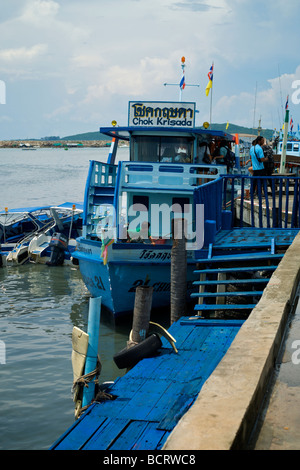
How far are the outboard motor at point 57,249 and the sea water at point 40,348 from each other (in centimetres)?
33

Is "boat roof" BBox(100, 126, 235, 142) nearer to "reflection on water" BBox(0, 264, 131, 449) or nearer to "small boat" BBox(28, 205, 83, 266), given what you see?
"reflection on water" BBox(0, 264, 131, 449)

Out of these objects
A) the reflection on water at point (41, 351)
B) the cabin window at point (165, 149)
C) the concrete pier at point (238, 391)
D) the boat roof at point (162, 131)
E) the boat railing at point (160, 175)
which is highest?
the boat roof at point (162, 131)

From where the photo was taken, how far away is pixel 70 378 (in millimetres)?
10281

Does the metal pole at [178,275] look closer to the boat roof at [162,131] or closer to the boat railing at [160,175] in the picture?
the boat railing at [160,175]

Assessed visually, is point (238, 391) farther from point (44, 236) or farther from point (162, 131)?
point (44, 236)

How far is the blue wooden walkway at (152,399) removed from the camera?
A: 16.2 feet

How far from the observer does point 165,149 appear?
15180 mm

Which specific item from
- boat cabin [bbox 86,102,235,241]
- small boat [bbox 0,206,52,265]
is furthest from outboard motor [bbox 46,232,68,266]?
boat cabin [bbox 86,102,235,241]

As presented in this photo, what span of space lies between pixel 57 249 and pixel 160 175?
30.6ft

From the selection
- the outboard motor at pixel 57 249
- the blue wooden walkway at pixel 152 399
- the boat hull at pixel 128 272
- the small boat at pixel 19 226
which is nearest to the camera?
the blue wooden walkway at pixel 152 399

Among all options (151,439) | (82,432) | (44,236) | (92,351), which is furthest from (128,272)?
(44,236)

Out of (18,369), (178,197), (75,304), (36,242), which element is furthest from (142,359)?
(36,242)

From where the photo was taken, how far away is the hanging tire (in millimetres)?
7129

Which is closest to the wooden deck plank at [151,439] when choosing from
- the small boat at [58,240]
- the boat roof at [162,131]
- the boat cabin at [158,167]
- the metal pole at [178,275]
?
the metal pole at [178,275]
